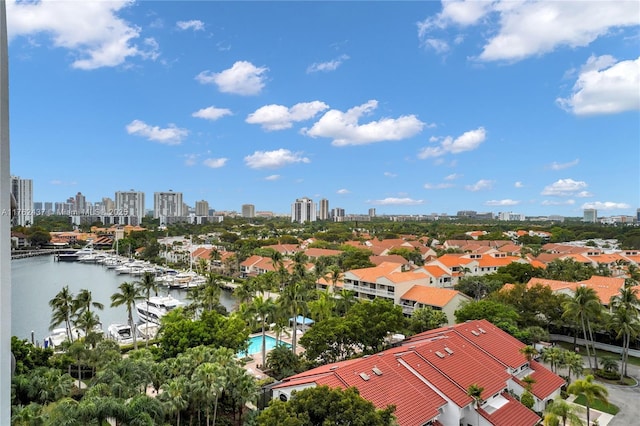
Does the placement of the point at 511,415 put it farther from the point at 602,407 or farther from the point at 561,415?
the point at 602,407

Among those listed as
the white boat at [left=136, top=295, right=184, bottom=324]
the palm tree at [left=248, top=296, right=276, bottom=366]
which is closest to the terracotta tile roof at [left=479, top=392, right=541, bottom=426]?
the palm tree at [left=248, top=296, right=276, bottom=366]

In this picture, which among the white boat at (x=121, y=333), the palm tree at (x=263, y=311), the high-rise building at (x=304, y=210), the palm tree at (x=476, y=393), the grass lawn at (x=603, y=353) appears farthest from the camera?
the high-rise building at (x=304, y=210)

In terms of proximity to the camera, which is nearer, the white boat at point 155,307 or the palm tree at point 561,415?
the palm tree at point 561,415

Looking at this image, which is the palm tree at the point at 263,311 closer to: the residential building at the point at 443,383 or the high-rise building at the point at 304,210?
the residential building at the point at 443,383

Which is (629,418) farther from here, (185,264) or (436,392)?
(185,264)

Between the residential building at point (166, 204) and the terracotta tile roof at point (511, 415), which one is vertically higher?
the residential building at point (166, 204)

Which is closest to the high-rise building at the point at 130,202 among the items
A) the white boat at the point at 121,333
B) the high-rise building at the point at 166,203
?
the high-rise building at the point at 166,203
